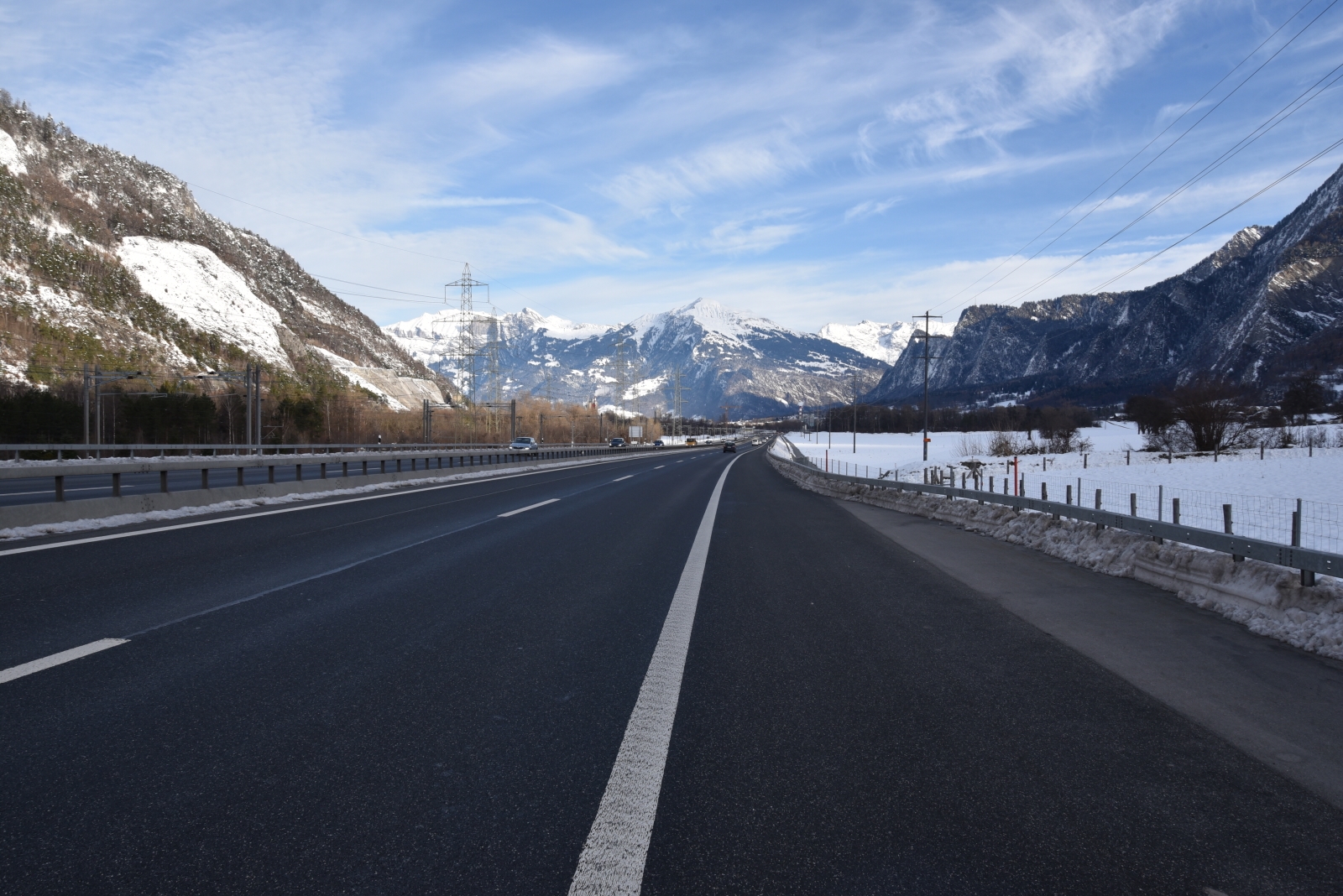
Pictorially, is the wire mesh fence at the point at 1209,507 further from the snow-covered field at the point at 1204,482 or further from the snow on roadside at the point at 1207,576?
the snow on roadside at the point at 1207,576

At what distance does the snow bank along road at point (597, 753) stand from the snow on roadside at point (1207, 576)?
0.40 metres

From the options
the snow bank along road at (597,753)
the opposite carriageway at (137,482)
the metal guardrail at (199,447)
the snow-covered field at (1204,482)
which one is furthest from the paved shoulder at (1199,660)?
the metal guardrail at (199,447)

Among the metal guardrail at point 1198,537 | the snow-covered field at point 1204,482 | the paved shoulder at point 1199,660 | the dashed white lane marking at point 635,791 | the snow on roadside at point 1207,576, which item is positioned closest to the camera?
the dashed white lane marking at point 635,791

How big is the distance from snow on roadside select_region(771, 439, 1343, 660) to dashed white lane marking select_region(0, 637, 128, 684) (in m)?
8.55

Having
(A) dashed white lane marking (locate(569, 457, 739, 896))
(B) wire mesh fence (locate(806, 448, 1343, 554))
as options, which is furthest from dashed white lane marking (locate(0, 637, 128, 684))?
(B) wire mesh fence (locate(806, 448, 1343, 554))

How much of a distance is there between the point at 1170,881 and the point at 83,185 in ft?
805

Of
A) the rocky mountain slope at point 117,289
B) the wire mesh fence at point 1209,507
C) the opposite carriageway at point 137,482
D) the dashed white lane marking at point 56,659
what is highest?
the rocky mountain slope at point 117,289

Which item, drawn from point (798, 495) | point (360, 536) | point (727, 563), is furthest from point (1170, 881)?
point (798, 495)

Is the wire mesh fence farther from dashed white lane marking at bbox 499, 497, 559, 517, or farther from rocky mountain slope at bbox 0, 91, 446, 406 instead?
rocky mountain slope at bbox 0, 91, 446, 406

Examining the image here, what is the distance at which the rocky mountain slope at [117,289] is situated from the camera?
398 feet

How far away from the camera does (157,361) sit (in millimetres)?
129125

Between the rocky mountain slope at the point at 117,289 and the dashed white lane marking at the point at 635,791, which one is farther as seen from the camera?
the rocky mountain slope at the point at 117,289

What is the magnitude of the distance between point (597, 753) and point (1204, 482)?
4028cm

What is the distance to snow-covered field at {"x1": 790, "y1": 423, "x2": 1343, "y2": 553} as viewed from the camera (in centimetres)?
1852
